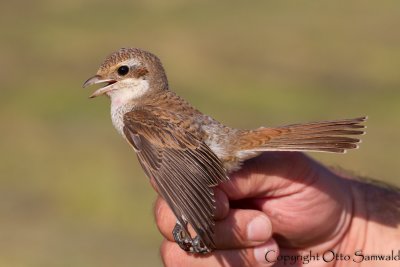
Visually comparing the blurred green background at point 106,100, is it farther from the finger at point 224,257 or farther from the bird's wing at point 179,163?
the bird's wing at point 179,163

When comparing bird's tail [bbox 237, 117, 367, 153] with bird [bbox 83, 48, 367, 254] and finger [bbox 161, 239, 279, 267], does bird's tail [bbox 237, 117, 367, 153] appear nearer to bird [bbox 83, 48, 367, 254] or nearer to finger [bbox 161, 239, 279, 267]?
bird [bbox 83, 48, 367, 254]

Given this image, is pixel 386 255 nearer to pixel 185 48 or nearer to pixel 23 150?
pixel 23 150

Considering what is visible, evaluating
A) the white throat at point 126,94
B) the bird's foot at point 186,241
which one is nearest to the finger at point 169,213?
the bird's foot at point 186,241

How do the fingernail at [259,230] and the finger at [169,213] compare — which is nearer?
the finger at [169,213]

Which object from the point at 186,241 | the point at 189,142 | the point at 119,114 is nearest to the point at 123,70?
the point at 119,114

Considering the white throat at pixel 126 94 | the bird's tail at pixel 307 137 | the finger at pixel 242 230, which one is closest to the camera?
the bird's tail at pixel 307 137

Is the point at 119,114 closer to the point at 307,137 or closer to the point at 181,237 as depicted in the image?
the point at 181,237

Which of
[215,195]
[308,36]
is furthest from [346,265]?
[308,36]
